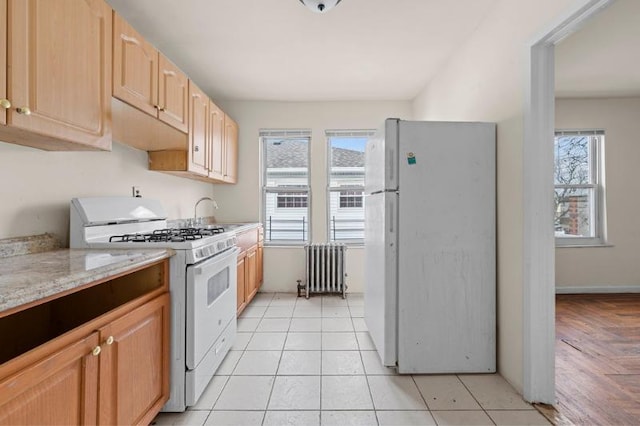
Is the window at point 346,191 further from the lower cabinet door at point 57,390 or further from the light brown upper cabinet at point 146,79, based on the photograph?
the lower cabinet door at point 57,390

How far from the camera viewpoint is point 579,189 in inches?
164

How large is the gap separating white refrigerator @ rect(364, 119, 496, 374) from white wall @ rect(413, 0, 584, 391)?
7 centimetres

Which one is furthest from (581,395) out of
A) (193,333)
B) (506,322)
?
(193,333)

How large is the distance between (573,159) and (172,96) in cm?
493

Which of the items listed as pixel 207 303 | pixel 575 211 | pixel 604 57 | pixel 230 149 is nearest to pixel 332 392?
pixel 207 303

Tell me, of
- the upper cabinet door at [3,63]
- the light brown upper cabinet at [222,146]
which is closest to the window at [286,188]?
the light brown upper cabinet at [222,146]

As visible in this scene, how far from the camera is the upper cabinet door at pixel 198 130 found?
2.60 meters

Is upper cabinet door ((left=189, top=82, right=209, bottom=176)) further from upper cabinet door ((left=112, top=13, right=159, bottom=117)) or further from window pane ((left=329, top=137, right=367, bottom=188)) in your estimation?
window pane ((left=329, top=137, right=367, bottom=188))

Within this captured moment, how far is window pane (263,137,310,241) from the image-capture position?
166 inches

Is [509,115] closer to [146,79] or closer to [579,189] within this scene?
[146,79]

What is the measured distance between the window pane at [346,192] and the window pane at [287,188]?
357 mm

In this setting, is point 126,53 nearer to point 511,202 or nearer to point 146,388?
point 146,388

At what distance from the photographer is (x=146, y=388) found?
1.46 m

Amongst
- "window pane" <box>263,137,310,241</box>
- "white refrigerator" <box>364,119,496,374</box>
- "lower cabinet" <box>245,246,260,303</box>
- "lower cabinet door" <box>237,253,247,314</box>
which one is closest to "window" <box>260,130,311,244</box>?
"window pane" <box>263,137,310,241</box>
